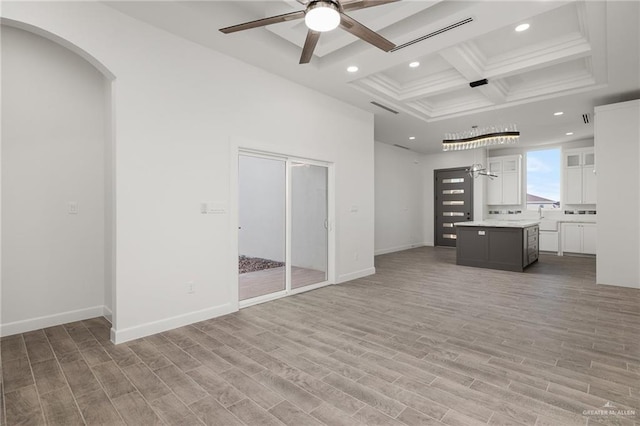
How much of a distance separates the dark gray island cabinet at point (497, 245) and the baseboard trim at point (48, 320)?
21.8ft

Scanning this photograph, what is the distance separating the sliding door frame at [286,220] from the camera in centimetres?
397

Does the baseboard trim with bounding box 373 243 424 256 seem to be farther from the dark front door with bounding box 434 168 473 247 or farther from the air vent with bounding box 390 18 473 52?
the air vent with bounding box 390 18 473 52

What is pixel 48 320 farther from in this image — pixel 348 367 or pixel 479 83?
pixel 479 83

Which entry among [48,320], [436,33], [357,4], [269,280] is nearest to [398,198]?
[269,280]

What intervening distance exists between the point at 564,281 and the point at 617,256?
0.85 metres

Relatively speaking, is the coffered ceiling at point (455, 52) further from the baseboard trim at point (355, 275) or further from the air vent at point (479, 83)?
the baseboard trim at point (355, 275)

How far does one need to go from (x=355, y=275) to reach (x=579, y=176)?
7016mm

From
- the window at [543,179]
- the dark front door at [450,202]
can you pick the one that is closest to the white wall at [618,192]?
the window at [543,179]

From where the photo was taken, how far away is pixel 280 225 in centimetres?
474

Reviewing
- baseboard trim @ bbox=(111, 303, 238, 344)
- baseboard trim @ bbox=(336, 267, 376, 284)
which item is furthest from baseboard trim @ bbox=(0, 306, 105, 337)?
baseboard trim @ bbox=(336, 267, 376, 284)

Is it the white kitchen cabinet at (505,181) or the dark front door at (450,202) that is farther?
the dark front door at (450,202)

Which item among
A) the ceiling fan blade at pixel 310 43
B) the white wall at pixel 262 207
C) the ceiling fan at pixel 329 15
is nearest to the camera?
the ceiling fan at pixel 329 15

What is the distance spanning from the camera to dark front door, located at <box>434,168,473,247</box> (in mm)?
9930

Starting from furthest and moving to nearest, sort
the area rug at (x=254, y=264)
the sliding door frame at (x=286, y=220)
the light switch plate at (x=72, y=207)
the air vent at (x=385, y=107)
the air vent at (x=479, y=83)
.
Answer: the air vent at (x=385, y=107) → the air vent at (x=479, y=83) → the area rug at (x=254, y=264) → the sliding door frame at (x=286, y=220) → the light switch plate at (x=72, y=207)
